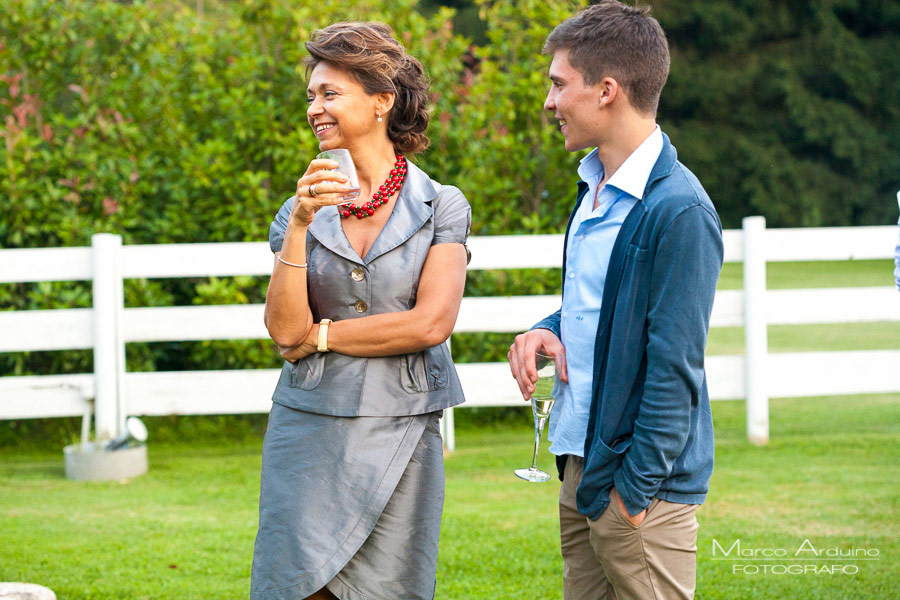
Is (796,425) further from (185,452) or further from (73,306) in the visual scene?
(73,306)

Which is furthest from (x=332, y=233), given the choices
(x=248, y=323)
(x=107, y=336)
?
(x=107, y=336)

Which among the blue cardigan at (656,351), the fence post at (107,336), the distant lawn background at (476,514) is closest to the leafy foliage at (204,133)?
the fence post at (107,336)

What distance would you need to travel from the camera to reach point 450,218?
2.59 meters

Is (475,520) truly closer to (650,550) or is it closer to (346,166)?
(650,550)

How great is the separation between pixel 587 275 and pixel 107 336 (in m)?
4.46

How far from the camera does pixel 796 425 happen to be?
288 inches

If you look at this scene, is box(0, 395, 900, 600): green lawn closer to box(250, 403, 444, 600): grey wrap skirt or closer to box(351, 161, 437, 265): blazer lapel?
box(250, 403, 444, 600): grey wrap skirt

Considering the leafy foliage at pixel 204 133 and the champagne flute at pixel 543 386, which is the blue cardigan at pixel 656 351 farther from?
the leafy foliage at pixel 204 133

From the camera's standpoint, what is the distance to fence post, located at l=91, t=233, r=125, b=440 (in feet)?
19.6

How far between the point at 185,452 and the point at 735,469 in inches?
141

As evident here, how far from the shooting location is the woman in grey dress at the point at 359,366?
7.93 feet

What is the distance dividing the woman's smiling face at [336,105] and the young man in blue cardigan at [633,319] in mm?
503

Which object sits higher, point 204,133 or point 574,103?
point 204,133

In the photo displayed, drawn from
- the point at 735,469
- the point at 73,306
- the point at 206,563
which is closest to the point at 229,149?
the point at 73,306
